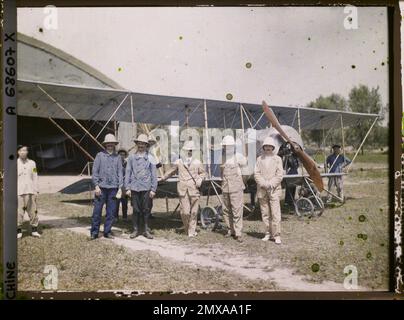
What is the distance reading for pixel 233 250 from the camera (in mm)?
3643

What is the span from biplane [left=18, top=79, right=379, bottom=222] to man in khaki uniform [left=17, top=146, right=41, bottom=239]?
1.57 ft

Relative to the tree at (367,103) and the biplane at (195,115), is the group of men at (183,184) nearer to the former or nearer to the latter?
the biplane at (195,115)

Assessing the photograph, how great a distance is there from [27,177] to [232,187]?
2220 mm

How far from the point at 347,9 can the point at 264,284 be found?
2894 mm

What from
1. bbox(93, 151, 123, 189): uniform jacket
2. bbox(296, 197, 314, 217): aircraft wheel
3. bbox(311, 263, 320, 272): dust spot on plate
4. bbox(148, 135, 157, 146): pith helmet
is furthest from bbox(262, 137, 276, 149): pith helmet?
bbox(93, 151, 123, 189): uniform jacket

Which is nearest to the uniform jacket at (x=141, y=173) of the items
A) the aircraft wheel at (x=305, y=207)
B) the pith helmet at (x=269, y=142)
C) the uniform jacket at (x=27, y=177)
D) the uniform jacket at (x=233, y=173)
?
the uniform jacket at (x=233, y=173)

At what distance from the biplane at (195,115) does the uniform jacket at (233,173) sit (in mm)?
86

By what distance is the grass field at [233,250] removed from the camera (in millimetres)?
3441

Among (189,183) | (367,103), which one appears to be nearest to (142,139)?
(189,183)

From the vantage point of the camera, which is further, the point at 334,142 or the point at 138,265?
the point at 334,142

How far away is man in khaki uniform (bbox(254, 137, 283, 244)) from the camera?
12.5ft

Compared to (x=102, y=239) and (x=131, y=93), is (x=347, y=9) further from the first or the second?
(x=102, y=239)
